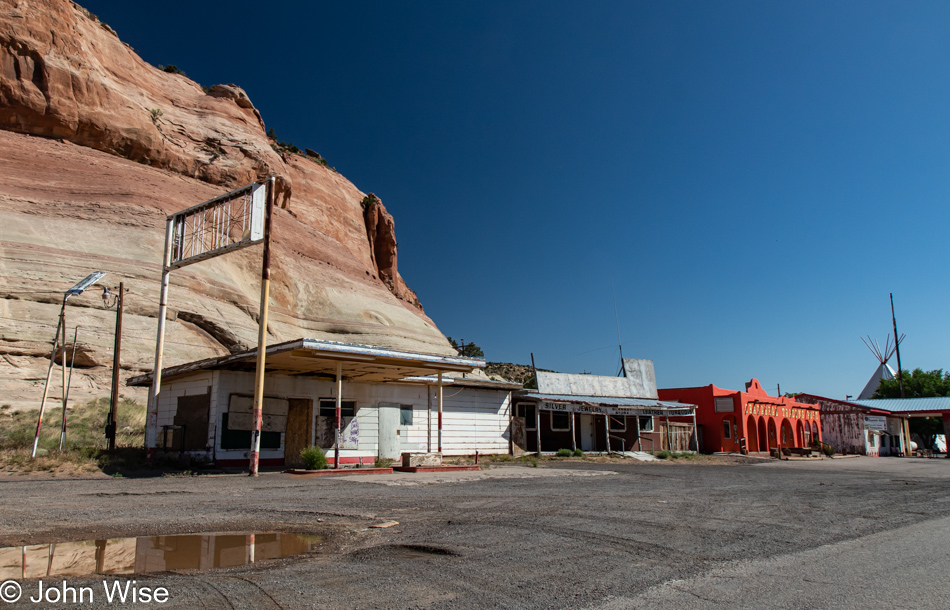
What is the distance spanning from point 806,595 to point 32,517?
9197 mm

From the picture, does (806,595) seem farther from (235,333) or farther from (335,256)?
(335,256)

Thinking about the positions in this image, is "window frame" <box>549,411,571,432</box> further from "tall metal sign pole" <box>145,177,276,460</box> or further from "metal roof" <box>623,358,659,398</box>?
"tall metal sign pole" <box>145,177,276,460</box>

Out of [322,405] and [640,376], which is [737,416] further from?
[322,405]

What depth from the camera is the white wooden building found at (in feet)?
60.3

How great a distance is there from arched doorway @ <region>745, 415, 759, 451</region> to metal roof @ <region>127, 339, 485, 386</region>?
27.3m

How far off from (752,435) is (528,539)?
38.5 m

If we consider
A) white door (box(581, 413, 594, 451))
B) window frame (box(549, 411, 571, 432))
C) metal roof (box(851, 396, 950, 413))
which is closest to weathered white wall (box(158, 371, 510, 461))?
window frame (box(549, 411, 571, 432))

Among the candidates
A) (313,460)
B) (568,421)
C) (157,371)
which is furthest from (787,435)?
(157,371)

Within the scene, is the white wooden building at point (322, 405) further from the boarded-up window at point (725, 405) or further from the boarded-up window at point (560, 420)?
the boarded-up window at point (725, 405)

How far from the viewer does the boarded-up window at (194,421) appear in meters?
18.9

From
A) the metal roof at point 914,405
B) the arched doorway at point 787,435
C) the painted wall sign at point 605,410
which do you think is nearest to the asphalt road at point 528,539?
the painted wall sign at point 605,410

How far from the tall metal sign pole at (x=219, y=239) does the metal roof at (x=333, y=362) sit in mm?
855

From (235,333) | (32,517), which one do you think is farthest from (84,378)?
(32,517)

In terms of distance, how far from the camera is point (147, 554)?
6066 mm
